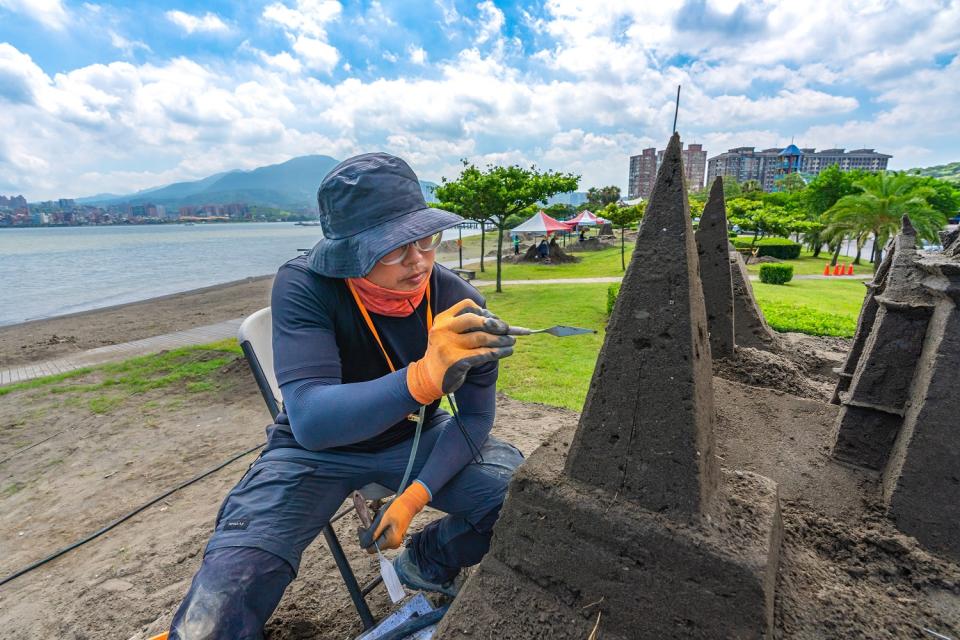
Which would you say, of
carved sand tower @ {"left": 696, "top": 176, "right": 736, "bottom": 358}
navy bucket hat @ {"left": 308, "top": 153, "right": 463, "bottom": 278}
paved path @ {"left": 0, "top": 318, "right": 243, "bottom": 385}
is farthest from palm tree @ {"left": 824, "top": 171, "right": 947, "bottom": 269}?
paved path @ {"left": 0, "top": 318, "right": 243, "bottom": 385}

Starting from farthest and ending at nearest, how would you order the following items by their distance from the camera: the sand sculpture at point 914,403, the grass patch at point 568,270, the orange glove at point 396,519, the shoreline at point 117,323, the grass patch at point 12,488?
the grass patch at point 568,270
the shoreline at point 117,323
the grass patch at point 12,488
the orange glove at point 396,519
the sand sculpture at point 914,403

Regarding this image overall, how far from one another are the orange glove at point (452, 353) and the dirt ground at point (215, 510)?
1.22m

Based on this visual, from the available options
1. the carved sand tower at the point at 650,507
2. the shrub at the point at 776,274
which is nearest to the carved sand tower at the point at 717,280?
the carved sand tower at the point at 650,507

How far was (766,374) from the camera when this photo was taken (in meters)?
4.12

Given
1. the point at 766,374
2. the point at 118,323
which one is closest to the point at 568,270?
the point at 118,323

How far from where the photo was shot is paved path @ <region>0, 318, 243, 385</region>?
9.54m

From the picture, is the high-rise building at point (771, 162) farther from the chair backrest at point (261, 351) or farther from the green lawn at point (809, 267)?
the chair backrest at point (261, 351)

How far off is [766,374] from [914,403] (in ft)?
7.37

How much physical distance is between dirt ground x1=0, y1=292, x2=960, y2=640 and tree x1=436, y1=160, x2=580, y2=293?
10.3 metres

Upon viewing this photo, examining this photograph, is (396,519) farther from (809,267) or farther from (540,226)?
(809,267)

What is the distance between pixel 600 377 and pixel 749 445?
5.21ft

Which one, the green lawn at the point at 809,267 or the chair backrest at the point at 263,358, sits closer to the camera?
the chair backrest at the point at 263,358

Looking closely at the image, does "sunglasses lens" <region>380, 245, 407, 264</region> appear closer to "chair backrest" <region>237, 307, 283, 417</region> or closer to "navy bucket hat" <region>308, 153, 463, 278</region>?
"navy bucket hat" <region>308, 153, 463, 278</region>

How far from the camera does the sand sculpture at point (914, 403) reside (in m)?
1.80
